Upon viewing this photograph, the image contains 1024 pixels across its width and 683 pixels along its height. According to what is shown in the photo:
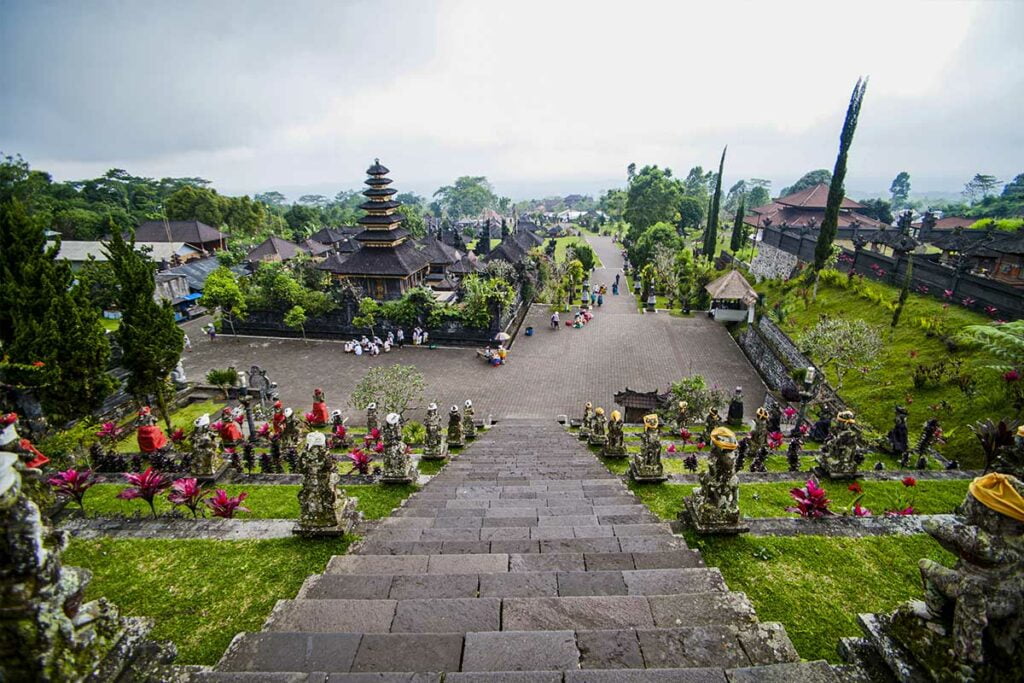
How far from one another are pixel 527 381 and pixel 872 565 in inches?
628

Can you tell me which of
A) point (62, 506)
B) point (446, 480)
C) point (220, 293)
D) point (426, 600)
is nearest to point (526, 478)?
point (446, 480)

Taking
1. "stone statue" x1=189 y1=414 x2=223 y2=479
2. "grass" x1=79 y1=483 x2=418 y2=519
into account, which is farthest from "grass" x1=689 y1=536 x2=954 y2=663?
"stone statue" x1=189 y1=414 x2=223 y2=479

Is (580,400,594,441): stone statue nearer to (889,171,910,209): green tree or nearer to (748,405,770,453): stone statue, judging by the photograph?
(748,405,770,453): stone statue

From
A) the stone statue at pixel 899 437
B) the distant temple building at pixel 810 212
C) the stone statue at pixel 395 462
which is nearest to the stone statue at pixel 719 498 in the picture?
the stone statue at pixel 395 462

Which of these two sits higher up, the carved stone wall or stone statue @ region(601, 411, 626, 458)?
the carved stone wall

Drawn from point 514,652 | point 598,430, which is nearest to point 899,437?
point 598,430

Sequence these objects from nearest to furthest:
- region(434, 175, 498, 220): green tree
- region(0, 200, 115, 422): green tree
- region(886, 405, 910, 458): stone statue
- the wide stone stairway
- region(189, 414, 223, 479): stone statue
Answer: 1. the wide stone stairway
2. region(189, 414, 223, 479): stone statue
3. region(886, 405, 910, 458): stone statue
4. region(0, 200, 115, 422): green tree
5. region(434, 175, 498, 220): green tree

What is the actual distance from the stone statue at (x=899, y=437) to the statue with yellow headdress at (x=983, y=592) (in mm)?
9827

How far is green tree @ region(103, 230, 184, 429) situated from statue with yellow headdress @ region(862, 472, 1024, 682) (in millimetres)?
16849

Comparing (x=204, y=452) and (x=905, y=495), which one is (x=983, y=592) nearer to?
(x=905, y=495)

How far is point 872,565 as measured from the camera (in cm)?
530

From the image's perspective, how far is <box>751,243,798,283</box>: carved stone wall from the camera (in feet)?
102

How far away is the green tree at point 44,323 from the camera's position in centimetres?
1177

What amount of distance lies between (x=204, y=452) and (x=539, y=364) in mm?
15709
